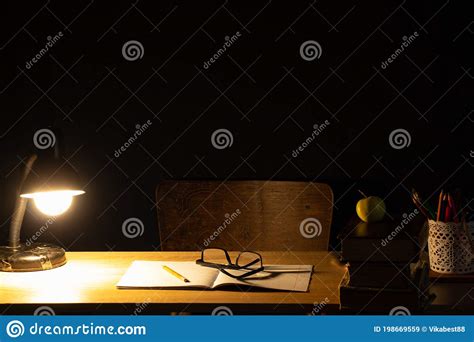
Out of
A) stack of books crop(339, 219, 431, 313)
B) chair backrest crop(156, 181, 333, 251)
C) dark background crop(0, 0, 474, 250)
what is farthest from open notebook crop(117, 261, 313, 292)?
dark background crop(0, 0, 474, 250)

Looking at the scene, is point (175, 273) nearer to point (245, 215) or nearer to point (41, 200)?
point (41, 200)

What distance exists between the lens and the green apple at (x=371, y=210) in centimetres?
205

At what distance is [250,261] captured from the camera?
2154mm

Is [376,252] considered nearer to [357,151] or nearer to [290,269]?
[290,269]

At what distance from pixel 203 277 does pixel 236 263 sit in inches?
5.2

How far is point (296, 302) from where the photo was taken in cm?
174

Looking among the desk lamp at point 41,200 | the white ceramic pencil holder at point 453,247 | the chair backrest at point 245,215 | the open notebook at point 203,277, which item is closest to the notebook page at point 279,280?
the open notebook at point 203,277

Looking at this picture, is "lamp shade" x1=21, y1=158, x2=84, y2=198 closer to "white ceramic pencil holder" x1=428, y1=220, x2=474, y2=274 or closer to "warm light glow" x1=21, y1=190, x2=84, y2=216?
"warm light glow" x1=21, y1=190, x2=84, y2=216

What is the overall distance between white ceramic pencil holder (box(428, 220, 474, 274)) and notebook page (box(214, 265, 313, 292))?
372 millimetres

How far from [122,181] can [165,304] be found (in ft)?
5.10

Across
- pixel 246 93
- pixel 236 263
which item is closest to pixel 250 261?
pixel 236 263

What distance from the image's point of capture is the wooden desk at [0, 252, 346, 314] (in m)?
1.74

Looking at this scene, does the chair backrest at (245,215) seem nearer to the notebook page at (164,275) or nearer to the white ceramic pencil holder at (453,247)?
the notebook page at (164,275)

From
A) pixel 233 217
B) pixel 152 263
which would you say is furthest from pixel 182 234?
pixel 152 263
